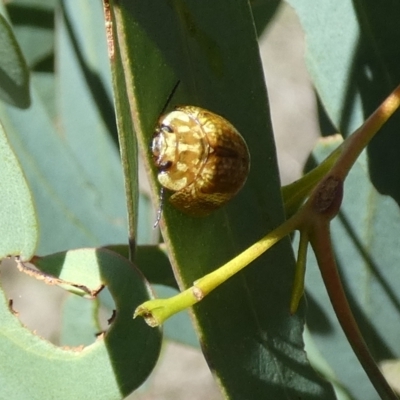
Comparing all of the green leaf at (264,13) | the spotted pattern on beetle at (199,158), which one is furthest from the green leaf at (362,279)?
the green leaf at (264,13)

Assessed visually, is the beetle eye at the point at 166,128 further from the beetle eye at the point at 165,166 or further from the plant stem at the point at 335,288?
the plant stem at the point at 335,288

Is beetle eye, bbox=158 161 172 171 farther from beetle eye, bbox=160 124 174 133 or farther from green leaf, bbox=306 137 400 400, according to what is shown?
green leaf, bbox=306 137 400 400

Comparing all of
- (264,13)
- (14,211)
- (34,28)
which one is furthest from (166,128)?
(34,28)

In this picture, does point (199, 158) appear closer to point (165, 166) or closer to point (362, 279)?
point (165, 166)

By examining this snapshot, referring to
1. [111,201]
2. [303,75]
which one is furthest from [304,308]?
[303,75]

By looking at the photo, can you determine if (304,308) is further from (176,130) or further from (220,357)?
(176,130)

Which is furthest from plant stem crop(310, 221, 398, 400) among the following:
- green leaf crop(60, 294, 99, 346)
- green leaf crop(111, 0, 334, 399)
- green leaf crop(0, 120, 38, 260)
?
green leaf crop(60, 294, 99, 346)
